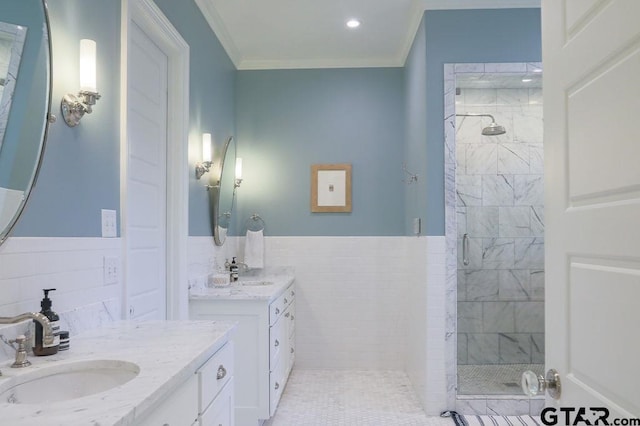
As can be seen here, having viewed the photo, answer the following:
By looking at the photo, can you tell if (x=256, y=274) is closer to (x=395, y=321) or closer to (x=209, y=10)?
(x=395, y=321)

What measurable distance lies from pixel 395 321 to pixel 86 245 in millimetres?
3064

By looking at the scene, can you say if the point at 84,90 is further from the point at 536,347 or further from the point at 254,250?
the point at 536,347

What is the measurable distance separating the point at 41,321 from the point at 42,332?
10cm

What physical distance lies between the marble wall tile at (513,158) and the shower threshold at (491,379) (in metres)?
1.78

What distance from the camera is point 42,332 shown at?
1.32m

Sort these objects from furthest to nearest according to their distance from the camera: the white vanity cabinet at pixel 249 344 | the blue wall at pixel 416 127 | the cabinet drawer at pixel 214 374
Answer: the blue wall at pixel 416 127 → the white vanity cabinet at pixel 249 344 → the cabinet drawer at pixel 214 374

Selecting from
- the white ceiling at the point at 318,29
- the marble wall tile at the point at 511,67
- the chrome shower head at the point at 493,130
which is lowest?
the chrome shower head at the point at 493,130

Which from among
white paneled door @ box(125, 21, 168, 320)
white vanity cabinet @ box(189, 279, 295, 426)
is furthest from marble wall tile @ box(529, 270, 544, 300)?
white paneled door @ box(125, 21, 168, 320)

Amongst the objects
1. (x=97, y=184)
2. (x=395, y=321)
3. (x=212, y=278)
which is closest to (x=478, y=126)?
(x=395, y=321)

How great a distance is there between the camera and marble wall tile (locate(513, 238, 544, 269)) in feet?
14.0

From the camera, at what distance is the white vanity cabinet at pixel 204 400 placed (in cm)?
116

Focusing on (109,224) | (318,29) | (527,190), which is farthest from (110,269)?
(527,190)

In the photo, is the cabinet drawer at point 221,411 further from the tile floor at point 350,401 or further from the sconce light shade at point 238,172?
the sconce light shade at point 238,172

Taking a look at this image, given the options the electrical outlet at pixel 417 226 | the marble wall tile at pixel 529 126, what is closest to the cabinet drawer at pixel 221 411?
the electrical outlet at pixel 417 226
